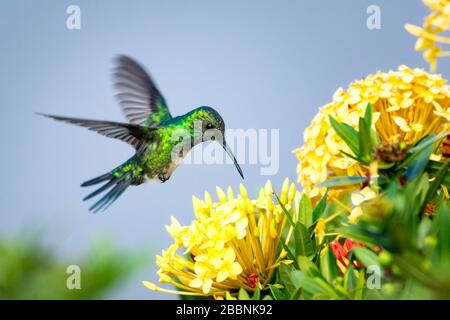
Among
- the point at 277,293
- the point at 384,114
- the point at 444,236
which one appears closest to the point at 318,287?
the point at 277,293

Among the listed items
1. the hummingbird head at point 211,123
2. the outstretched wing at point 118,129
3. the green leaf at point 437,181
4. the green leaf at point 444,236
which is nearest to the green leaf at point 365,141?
the green leaf at point 437,181

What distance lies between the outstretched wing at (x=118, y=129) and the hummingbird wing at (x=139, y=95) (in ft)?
0.85

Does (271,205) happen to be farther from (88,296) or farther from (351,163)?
(88,296)

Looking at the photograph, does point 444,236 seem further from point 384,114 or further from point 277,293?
point 384,114

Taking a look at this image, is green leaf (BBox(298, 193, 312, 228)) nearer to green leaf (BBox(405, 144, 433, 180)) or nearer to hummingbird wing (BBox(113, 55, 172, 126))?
green leaf (BBox(405, 144, 433, 180))

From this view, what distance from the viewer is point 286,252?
4.80ft

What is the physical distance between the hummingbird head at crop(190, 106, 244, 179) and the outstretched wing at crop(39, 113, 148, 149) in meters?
0.21

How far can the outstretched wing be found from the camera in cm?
203

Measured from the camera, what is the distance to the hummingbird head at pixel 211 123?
7.68 feet

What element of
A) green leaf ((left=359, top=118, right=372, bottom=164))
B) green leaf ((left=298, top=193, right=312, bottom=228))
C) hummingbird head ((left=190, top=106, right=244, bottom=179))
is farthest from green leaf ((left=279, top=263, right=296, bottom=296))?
hummingbird head ((left=190, top=106, right=244, bottom=179))

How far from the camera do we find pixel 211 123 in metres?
2.37

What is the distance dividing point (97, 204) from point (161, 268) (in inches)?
34.7

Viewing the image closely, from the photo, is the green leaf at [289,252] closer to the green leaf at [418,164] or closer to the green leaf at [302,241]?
the green leaf at [302,241]
